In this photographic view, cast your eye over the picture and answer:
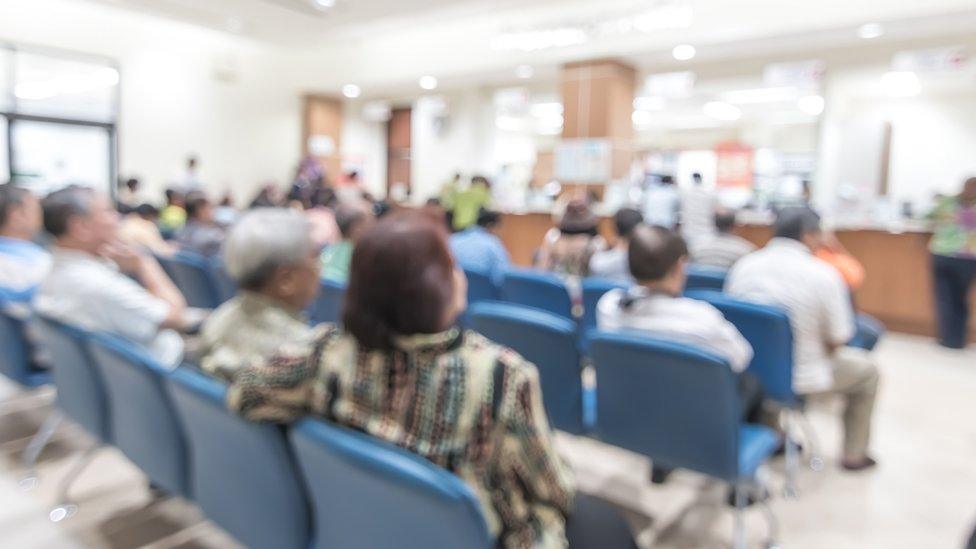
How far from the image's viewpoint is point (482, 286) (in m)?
3.83

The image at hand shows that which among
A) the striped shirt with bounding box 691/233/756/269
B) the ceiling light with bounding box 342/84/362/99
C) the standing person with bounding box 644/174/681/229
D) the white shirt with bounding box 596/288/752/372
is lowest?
the white shirt with bounding box 596/288/752/372

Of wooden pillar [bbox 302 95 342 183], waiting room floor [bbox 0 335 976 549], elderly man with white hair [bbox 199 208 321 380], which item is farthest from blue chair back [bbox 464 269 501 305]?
wooden pillar [bbox 302 95 342 183]

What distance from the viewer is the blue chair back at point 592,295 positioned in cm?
331

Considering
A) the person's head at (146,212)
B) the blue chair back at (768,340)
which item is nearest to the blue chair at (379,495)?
the blue chair back at (768,340)

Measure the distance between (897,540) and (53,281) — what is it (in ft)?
10.2

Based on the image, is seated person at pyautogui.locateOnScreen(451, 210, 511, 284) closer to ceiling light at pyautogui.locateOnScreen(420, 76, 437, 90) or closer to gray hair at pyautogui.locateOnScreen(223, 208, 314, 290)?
gray hair at pyautogui.locateOnScreen(223, 208, 314, 290)

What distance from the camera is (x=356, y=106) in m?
13.0

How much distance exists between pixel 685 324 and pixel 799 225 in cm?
107

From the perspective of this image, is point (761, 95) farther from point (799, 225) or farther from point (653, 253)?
point (653, 253)

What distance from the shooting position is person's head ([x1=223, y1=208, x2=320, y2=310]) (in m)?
1.64

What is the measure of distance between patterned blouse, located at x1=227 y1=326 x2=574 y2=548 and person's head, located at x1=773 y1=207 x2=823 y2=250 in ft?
6.75

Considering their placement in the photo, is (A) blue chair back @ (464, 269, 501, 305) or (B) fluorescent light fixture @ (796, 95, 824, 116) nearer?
(A) blue chair back @ (464, 269, 501, 305)

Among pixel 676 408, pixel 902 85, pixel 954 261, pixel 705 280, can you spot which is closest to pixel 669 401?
pixel 676 408

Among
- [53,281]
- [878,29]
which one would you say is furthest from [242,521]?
[878,29]
